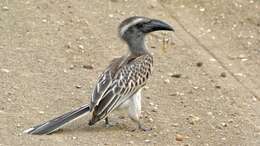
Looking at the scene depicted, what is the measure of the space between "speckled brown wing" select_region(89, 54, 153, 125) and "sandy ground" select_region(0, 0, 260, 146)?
262 millimetres

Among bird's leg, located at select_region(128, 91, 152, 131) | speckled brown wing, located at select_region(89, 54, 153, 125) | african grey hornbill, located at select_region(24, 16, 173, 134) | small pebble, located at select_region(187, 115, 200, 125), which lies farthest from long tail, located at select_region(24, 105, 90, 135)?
small pebble, located at select_region(187, 115, 200, 125)

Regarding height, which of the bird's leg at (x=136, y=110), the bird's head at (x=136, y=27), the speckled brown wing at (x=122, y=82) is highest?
the bird's head at (x=136, y=27)

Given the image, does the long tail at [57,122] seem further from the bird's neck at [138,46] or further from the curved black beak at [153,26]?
the curved black beak at [153,26]

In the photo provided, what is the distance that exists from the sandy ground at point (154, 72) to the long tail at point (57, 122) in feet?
0.30

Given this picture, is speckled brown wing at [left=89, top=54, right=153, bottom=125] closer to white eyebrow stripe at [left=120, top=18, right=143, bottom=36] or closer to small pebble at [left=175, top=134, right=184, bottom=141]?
white eyebrow stripe at [left=120, top=18, right=143, bottom=36]

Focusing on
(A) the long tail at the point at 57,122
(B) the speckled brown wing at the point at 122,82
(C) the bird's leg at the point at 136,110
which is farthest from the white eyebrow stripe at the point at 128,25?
(A) the long tail at the point at 57,122

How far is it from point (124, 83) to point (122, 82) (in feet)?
0.07

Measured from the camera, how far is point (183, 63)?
10.8 m

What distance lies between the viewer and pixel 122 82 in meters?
8.86

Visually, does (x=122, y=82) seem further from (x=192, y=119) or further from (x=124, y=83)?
(x=192, y=119)

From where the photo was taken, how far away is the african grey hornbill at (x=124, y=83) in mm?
8531

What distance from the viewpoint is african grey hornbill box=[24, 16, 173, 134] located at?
853cm

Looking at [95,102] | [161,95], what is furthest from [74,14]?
[95,102]

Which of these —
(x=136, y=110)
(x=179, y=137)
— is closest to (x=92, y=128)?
(x=136, y=110)
